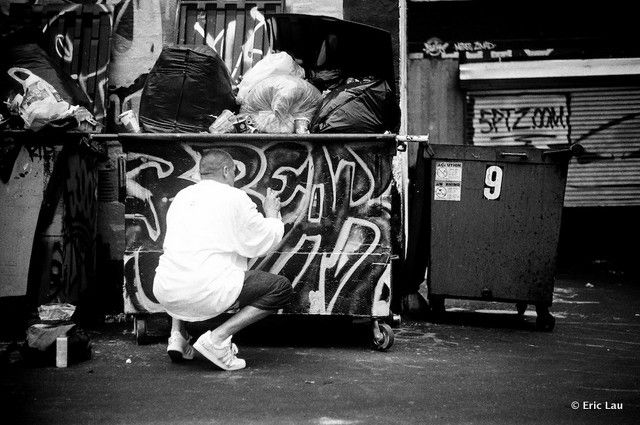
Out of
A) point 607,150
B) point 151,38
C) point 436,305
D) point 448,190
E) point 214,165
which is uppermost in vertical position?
point 151,38

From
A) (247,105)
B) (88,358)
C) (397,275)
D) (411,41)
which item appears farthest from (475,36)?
(88,358)

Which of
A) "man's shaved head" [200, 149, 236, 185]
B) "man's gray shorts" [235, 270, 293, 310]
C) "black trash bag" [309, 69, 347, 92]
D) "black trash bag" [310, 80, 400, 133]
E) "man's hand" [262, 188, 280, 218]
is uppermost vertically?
"black trash bag" [309, 69, 347, 92]

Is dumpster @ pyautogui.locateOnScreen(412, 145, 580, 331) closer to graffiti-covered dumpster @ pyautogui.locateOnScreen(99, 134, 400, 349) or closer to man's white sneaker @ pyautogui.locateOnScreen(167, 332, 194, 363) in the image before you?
graffiti-covered dumpster @ pyautogui.locateOnScreen(99, 134, 400, 349)

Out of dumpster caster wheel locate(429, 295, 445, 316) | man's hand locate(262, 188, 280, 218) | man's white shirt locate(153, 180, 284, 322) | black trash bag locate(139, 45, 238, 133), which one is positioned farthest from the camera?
dumpster caster wheel locate(429, 295, 445, 316)

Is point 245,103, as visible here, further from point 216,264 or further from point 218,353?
point 218,353

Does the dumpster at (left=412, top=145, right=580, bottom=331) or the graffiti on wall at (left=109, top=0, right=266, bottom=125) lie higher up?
the graffiti on wall at (left=109, top=0, right=266, bottom=125)

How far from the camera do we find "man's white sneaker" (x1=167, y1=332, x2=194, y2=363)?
4340 millimetres

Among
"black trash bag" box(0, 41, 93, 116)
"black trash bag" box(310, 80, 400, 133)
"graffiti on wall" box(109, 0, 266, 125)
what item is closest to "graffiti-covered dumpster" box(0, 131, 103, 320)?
"black trash bag" box(0, 41, 93, 116)

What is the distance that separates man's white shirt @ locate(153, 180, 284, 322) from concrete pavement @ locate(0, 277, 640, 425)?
1.43 feet

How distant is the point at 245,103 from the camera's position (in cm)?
526

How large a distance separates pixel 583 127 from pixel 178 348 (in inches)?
259

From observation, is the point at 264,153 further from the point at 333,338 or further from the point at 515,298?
the point at 515,298

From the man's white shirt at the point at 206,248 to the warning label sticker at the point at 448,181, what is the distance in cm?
179

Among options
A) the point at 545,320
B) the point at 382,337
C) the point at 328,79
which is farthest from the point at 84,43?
the point at 545,320
